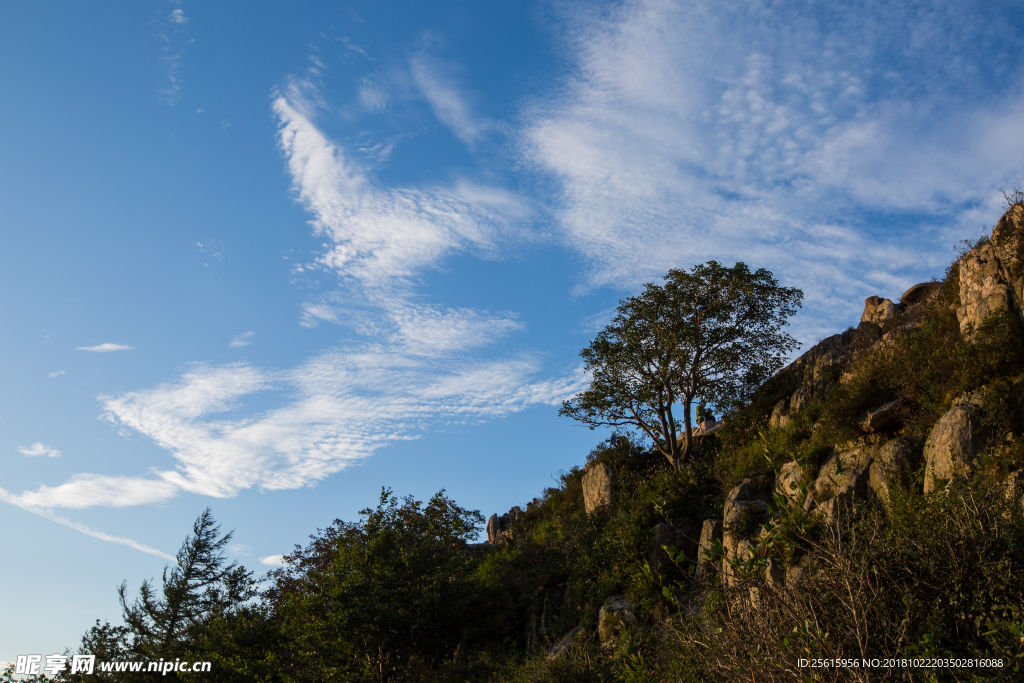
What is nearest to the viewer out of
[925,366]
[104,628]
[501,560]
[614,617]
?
[925,366]

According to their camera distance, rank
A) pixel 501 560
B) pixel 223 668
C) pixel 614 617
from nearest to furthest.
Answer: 1. pixel 614 617
2. pixel 223 668
3. pixel 501 560

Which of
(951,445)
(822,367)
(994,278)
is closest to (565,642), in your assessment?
(951,445)

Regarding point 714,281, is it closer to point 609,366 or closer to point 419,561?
point 609,366

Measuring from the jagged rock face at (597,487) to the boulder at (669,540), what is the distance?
4.68m

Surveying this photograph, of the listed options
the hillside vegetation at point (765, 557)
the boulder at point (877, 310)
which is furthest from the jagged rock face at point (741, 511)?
the boulder at point (877, 310)

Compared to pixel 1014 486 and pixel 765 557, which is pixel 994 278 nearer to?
pixel 1014 486

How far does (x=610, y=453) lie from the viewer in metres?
23.9

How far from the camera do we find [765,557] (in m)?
5.68

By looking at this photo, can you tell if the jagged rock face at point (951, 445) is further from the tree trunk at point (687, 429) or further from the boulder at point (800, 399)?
the tree trunk at point (687, 429)

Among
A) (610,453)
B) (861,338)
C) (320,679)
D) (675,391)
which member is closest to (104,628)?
(320,679)

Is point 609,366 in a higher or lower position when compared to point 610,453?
higher

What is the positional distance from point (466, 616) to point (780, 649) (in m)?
15.7

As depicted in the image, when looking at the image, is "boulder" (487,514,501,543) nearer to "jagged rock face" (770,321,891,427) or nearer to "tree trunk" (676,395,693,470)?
"tree trunk" (676,395,693,470)

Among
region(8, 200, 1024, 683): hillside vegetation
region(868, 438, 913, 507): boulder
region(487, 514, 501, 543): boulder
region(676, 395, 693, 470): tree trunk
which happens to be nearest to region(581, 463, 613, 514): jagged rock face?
region(8, 200, 1024, 683): hillside vegetation
